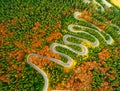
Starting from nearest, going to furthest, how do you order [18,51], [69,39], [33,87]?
[33,87] → [18,51] → [69,39]

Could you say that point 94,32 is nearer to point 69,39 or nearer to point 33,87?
point 69,39

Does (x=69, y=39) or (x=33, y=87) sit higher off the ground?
(x=69, y=39)

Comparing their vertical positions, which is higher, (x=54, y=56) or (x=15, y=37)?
(x=15, y=37)

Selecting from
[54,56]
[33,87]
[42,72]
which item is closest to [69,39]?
[54,56]

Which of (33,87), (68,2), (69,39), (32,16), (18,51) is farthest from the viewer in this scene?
(68,2)

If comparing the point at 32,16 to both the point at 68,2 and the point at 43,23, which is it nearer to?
the point at 43,23

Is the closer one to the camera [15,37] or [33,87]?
[33,87]

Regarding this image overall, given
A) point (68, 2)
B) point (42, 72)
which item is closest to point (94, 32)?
point (68, 2)

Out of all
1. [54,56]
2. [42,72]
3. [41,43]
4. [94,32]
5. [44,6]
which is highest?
[44,6]

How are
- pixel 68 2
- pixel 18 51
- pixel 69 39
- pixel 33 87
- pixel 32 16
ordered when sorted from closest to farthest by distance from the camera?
pixel 33 87 < pixel 18 51 < pixel 69 39 < pixel 32 16 < pixel 68 2
